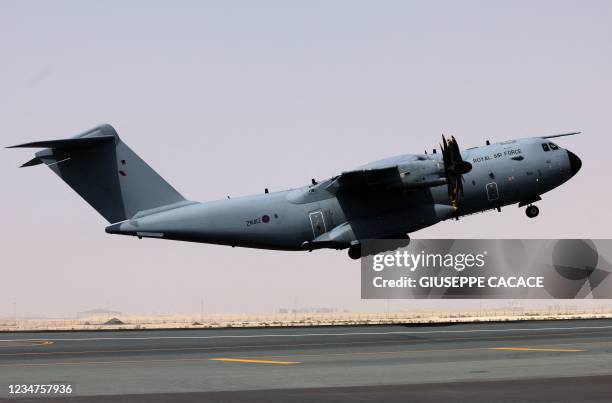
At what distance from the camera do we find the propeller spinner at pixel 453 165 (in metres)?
50.2

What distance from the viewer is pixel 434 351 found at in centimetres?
3209

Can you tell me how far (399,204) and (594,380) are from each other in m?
30.6

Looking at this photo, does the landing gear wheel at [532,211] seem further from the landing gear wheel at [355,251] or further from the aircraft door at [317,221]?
the aircraft door at [317,221]

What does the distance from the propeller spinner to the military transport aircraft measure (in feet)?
0.33

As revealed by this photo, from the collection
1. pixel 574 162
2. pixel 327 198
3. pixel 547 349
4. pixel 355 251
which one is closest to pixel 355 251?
pixel 355 251

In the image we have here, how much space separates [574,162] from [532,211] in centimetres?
357

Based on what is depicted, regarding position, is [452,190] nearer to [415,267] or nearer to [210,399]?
[415,267]

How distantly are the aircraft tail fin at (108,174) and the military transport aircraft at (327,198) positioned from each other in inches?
2.0

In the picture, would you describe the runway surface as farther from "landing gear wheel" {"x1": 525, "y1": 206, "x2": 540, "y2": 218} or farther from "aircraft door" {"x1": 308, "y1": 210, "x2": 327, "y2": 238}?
"landing gear wheel" {"x1": 525, "y1": 206, "x2": 540, "y2": 218}

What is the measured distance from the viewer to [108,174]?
5156 centimetres

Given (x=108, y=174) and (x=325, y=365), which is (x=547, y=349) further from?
(x=108, y=174)

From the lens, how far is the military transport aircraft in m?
51.2

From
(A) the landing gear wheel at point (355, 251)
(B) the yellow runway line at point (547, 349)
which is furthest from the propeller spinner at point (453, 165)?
(B) the yellow runway line at point (547, 349)

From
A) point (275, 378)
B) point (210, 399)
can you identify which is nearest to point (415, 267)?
point (275, 378)
